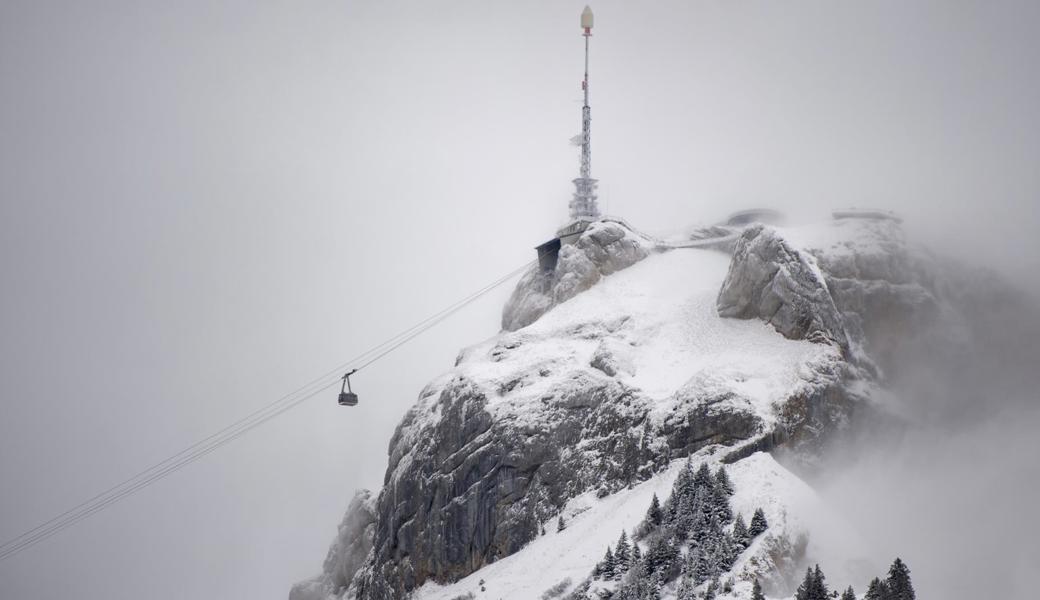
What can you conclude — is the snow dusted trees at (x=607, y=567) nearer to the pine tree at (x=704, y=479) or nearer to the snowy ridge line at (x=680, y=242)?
the pine tree at (x=704, y=479)

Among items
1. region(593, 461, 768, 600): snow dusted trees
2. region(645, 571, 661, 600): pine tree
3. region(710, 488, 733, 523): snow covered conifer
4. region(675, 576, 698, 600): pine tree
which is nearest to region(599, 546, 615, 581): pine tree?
region(593, 461, 768, 600): snow dusted trees

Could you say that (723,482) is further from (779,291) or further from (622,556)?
(779,291)

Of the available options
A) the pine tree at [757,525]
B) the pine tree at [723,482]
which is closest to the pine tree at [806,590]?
the pine tree at [757,525]

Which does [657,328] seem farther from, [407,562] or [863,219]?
[407,562]

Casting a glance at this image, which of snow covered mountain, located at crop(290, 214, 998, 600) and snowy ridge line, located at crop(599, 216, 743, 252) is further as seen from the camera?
snowy ridge line, located at crop(599, 216, 743, 252)

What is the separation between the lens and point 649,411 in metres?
85.5

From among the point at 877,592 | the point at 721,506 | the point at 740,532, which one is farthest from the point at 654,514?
the point at 877,592

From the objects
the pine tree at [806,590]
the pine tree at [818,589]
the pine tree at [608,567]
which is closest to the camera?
the pine tree at [818,589]

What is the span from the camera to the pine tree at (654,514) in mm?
71062

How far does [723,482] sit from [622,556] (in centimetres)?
955

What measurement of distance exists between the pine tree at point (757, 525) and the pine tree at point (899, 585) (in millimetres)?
12126

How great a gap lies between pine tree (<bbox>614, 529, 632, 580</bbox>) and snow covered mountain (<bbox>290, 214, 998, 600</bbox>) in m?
1.53

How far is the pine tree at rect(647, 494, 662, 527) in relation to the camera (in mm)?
71062

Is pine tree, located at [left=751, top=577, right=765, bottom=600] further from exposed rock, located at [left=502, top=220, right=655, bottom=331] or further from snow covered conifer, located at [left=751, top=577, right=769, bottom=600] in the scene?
exposed rock, located at [left=502, top=220, right=655, bottom=331]
